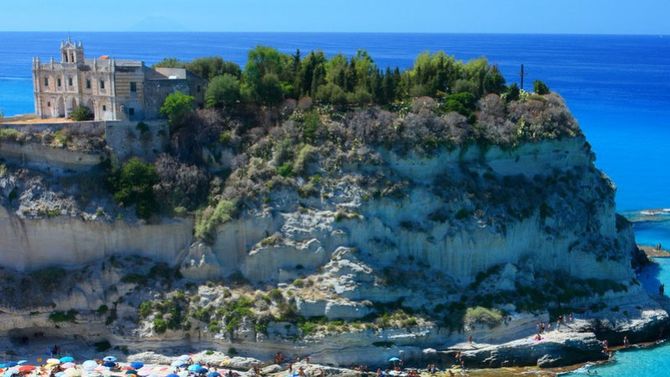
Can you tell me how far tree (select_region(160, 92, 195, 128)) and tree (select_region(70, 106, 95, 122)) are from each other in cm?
416

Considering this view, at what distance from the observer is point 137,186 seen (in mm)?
41531

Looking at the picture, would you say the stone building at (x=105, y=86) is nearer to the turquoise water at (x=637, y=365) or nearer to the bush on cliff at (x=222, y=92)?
the bush on cliff at (x=222, y=92)

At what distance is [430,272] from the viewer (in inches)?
1635

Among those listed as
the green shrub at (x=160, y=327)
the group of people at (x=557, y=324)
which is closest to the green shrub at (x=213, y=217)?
the green shrub at (x=160, y=327)

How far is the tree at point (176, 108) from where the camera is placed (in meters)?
44.6

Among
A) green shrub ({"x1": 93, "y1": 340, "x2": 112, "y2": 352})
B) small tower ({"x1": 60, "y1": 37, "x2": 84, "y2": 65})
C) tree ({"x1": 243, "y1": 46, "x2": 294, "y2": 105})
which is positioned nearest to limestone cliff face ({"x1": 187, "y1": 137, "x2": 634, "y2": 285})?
green shrub ({"x1": 93, "y1": 340, "x2": 112, "y2": 352})

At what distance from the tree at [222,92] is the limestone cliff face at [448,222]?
7744 millimetres

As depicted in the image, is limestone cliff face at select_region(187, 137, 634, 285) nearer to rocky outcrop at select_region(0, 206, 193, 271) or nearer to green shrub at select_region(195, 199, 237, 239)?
green shrub at select_region(195, 199, 237, 239)

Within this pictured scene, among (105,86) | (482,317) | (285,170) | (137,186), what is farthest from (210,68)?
(482,317)

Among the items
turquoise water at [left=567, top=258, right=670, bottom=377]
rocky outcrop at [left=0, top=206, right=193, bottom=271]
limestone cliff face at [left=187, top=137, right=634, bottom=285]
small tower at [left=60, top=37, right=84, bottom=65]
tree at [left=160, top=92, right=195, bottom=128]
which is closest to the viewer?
turquoise water at [left=567, top=258, right=670, bottom=377]

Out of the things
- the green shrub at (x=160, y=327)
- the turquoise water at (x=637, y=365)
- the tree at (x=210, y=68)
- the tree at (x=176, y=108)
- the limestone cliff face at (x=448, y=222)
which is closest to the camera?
the turquoise water at (x=637, y=365)

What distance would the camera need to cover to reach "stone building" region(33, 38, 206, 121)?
4438cm

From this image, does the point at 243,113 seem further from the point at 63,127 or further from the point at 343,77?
the point at 63,127

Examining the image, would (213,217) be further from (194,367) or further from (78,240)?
(194,367)
